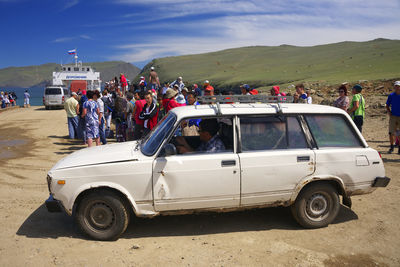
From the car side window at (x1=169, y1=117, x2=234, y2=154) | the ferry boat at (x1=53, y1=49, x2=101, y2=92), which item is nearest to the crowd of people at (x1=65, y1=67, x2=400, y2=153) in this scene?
the car side window at (x1=169, y1=117, x2=234, y2=154)

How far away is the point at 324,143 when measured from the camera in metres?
4.86

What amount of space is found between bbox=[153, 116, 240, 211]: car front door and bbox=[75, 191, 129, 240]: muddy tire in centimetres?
52

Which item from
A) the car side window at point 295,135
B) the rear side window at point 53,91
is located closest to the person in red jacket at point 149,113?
the car side window at point 295,135

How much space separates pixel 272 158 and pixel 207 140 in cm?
98

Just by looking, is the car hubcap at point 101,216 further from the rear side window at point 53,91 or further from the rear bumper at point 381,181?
the rear side window at point 53,91

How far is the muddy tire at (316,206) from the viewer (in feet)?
15.8

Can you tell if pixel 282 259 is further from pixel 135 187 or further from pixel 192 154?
pixel 135 187

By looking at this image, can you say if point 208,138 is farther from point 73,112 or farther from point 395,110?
point 73,112

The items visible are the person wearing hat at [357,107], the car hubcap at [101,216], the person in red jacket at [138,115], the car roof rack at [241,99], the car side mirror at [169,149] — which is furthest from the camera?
the person wearing hat at [357,107]

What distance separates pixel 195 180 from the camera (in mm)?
4473

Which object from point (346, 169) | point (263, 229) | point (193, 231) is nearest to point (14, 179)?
point (193, 231)

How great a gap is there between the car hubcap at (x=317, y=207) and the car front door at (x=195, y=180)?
1.16 m

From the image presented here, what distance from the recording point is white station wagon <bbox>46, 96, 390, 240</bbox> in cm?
442

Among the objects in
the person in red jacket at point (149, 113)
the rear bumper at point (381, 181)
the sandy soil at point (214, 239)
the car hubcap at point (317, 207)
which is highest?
the person in red jacket at point (149, 113)
